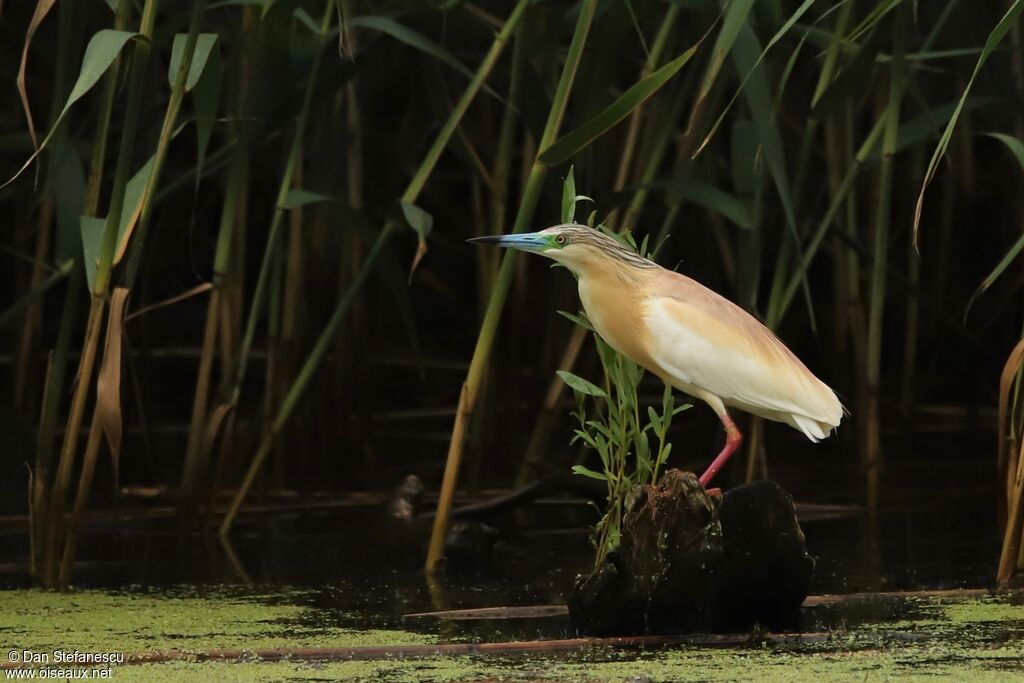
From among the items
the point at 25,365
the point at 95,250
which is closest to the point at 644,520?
the point at 95,250

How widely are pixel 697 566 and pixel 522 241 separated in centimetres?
69

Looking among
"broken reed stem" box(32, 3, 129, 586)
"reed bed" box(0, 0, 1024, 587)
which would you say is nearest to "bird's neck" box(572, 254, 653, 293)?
"reed bed" box(0, 0, 1024, 587)

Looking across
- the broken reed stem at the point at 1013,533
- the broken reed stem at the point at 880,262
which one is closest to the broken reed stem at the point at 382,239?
the broken reed stem at the point at 880,262

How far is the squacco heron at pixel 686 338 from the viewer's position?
136 inches

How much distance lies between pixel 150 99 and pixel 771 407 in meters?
2.32

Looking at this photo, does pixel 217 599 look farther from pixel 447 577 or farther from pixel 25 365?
pixel 25 365

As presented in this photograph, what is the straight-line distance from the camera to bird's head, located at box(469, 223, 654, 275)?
133 inches

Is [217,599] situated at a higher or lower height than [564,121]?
lower

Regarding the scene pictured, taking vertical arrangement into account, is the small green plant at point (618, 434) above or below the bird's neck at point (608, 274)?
below

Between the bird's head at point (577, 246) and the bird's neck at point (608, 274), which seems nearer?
the bird's head at point (577, 246)

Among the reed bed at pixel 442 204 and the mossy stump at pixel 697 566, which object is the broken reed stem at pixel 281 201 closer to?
→ the reed bed at pixel 442 204

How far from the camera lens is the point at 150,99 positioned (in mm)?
5047

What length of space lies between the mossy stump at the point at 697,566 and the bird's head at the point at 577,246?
1.57 feet

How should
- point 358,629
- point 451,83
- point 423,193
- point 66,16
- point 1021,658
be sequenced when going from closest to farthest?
point 1021,658, point 358,629, point 66,16, point 451,83, point 423,193
